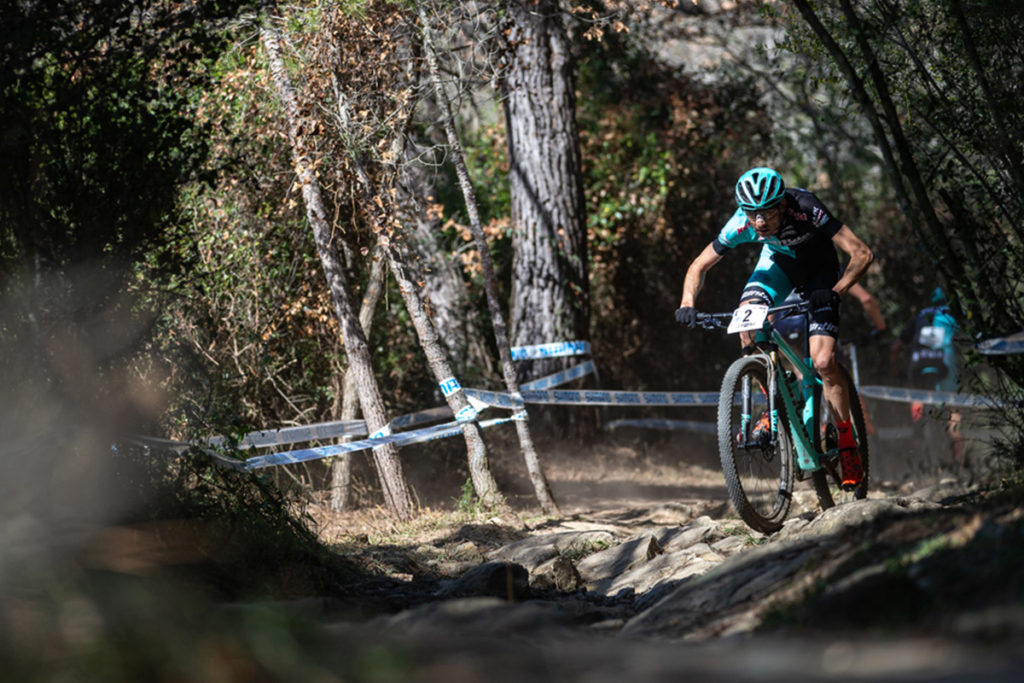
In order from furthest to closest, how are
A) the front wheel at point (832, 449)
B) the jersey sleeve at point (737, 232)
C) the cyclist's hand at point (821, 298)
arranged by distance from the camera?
1. the front wheel at point (832, 449)
2. the jersey sleeve at point (737, 232)
3. the cyclist's hand at point (821, 298)

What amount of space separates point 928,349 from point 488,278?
5510 millimetres

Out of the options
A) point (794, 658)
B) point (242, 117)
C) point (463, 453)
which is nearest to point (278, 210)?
point (242, 117)

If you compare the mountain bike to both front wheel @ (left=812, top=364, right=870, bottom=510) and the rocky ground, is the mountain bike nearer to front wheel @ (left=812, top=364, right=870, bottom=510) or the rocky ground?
front wheel @ (left=812, top=364, right=870, bottom=510)

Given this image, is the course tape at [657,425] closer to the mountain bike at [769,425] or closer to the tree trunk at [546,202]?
the tree trunk at [546,202]

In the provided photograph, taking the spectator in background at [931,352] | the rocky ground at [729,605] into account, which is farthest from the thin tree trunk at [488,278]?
the spectator in background at [931,352]

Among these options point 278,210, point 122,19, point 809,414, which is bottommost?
point 809,414

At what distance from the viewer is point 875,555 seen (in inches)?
147

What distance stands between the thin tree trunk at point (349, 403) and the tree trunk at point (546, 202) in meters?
1.87

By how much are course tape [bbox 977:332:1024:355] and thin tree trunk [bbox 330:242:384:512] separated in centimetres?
474

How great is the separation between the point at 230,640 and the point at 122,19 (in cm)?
401

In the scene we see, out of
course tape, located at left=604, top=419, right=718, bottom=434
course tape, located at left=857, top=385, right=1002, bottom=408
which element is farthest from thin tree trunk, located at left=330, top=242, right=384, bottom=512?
course tape, located at left=857, top=385, right=1002, bottom=408

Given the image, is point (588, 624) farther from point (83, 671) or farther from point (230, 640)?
point (83, 671)

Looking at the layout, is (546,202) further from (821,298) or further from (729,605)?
(729,605)

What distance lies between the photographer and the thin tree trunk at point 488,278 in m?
8.05
